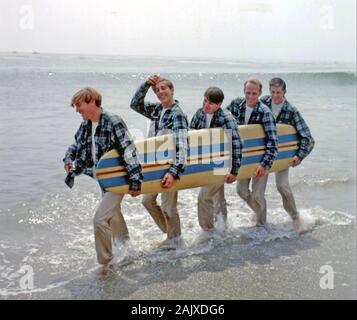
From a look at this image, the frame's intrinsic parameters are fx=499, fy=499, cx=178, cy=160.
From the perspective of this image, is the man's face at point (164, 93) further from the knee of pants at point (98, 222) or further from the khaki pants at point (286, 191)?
the khaki pants at point (286, 191)

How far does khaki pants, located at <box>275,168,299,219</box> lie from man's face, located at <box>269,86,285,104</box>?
2.88 feet

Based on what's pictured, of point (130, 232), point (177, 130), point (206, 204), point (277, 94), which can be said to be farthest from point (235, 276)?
point (277, 94)

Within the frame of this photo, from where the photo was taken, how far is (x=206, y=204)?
5.55 meters

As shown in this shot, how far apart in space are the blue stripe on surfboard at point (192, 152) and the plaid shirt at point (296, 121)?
0.46ft

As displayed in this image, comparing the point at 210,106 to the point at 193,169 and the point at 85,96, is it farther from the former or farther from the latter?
the point at 85,96

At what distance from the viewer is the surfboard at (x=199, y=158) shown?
4656 millimetres

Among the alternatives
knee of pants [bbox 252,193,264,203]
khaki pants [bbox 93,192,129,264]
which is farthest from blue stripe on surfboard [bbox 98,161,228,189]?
knee of pants [bbox 252,193,264,203]

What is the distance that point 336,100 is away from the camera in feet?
78.0

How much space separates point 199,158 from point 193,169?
163 mm

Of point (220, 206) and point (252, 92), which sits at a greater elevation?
point (252, 92)

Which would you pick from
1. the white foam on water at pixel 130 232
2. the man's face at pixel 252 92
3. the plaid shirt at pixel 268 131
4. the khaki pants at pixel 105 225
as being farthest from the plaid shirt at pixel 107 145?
the plaid shirt at pixel 268 131
